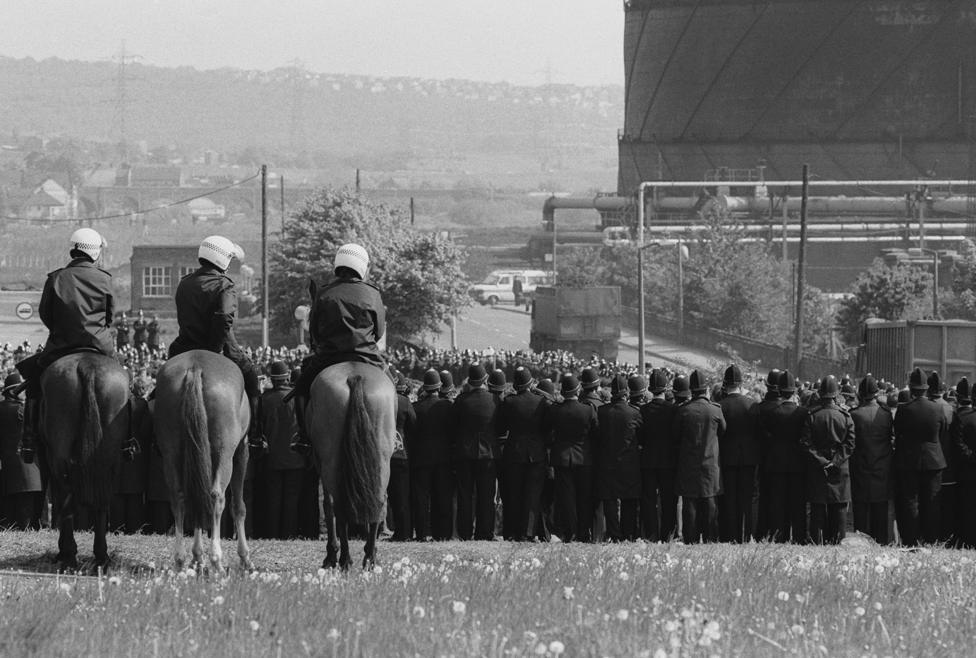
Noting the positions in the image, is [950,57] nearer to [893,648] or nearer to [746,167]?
[746,167]

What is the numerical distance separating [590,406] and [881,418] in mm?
2451

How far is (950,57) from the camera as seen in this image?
428ft

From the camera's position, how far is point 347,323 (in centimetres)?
1164

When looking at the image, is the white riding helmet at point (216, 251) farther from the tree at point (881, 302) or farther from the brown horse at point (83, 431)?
the tree at point (881, 302)

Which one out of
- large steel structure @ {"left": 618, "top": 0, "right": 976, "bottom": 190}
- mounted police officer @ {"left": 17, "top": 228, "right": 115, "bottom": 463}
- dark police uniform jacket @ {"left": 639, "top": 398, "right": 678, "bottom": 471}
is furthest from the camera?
large steel structure @ {"left": 618, "top": 0, "right": 976, "bottom": 190}

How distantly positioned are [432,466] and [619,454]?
1.60 meters

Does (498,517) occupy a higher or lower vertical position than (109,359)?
lower

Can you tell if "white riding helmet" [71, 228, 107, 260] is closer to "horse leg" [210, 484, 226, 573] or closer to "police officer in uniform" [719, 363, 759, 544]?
"horse leg" [210, 484, 226, 573]

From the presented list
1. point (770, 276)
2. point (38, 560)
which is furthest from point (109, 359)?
point (770, 276)

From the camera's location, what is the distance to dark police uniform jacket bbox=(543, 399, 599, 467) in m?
15.4

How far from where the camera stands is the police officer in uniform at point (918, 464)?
50.8ft

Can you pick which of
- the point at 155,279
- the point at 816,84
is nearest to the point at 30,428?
the point at 155,279

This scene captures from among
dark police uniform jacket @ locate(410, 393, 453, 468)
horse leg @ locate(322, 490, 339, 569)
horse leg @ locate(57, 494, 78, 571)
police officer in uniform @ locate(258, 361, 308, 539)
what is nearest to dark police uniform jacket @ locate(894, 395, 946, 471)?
dark police uniform jacket @ locate(410, 393, 453, 468)

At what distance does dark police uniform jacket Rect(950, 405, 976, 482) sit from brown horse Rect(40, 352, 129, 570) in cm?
725
